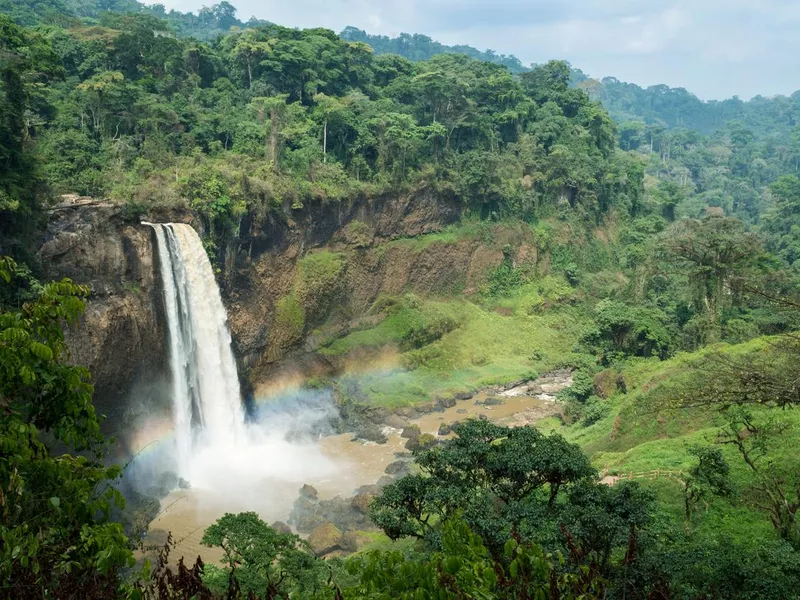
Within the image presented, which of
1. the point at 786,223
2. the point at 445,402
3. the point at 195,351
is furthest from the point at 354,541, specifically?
the point at 786,223

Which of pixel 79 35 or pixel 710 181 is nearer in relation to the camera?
pixel 79 35

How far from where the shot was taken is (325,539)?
18.7 meters

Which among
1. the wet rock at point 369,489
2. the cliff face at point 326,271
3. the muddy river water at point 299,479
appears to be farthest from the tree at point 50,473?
the cliff face at point 326,271

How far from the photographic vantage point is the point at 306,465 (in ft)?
81.0

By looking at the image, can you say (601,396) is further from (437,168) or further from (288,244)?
(437,168)

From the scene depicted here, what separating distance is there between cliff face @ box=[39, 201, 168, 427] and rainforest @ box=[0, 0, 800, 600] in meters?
0.10

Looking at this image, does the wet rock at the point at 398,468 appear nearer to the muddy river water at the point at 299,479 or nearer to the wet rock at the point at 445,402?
the muddy river water at the point at 299,479

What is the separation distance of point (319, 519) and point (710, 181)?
8934 centimetres

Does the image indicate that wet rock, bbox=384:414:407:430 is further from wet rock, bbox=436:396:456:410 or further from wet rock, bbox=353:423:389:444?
wet rock, bbox=436:396:456:410

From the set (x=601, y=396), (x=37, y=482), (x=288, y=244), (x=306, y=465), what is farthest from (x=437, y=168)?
(x=37, y=482)

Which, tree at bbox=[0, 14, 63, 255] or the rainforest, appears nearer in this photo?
the rainforest

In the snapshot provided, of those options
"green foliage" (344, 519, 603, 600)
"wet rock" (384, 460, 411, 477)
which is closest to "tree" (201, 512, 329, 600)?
"green foliage" (344, 519, 603, 600)

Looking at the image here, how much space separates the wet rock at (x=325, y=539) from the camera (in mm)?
18484

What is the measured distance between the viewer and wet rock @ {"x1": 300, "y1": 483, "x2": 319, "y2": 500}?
21819 millimetres
